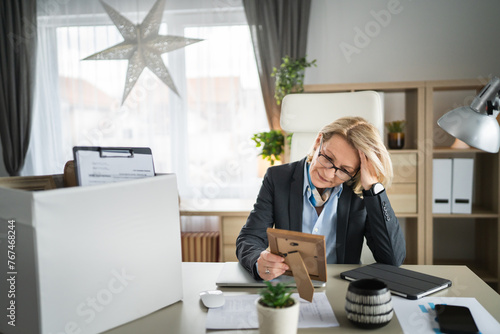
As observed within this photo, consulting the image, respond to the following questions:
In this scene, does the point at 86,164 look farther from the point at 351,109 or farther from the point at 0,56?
the point at 0,56

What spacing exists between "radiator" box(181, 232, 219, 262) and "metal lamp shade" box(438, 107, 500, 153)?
226 centimetres

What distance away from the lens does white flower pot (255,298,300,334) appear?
0.82 meters

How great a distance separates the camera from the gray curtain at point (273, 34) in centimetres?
323

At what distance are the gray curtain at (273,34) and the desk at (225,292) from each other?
207 centimetres

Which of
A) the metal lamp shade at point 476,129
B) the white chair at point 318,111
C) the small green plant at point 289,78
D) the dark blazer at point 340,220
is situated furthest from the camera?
the small green plant at point 289,78

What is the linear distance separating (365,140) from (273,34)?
199 centimetres

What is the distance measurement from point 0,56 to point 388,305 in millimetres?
3691

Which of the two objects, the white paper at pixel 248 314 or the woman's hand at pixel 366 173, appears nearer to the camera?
the white paper at pixel 248 314

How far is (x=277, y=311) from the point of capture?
0.82m

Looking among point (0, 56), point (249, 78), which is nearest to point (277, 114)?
point (249, 78)

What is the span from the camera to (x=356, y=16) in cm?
326

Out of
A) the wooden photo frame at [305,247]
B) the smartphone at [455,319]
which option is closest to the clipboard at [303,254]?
the wooden photo frame at [305,247]

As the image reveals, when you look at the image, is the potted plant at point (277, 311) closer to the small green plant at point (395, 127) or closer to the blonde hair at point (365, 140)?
the blonde hair at point (365, 140)

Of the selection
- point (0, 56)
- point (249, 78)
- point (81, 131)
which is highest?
point (0, 56)
